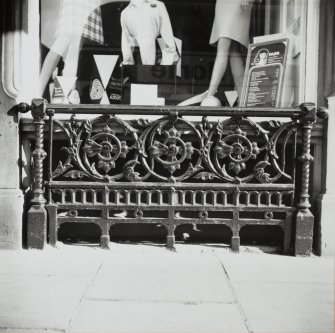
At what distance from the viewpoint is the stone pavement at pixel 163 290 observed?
10.6 feet

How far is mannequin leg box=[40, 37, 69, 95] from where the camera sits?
226 inches

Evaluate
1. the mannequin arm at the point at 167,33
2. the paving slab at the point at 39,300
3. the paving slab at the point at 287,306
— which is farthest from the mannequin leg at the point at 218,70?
the paving slab at the point at 39,300

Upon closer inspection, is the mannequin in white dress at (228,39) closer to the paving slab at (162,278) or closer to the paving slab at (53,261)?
the paving slab at (162,278)

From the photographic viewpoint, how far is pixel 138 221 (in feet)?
17.1

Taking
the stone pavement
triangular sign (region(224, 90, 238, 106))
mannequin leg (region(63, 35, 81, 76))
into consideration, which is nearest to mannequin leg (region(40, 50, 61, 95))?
mannequin leg (region(63, 35, 81, 76))

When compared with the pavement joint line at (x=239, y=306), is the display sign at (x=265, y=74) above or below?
above

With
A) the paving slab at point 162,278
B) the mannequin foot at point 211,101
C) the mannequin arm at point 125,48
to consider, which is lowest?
the paving slab at point 162,278

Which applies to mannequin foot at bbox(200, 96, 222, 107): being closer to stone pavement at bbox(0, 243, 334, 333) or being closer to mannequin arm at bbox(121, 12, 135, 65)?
mannequin arm at bbox(121, 12, 135, 65)

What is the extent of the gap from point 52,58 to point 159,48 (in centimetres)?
118

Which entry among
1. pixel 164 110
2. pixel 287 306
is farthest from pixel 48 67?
pixel 287 306

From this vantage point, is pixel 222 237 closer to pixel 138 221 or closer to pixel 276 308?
pixel 138 221

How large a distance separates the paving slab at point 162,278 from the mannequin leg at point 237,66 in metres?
1.96

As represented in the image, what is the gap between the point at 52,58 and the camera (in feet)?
19.1

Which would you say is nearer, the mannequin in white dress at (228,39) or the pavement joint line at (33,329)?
the pavement joint line at (33,329)
